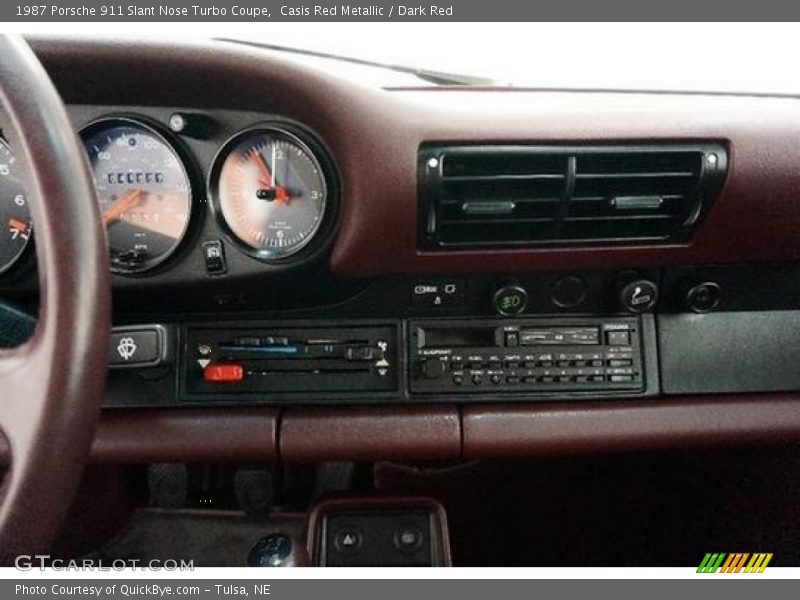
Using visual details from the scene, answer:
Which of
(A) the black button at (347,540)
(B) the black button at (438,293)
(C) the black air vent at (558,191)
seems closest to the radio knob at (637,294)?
(C) the black air vent at (558,191)

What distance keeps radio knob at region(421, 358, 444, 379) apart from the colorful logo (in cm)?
75

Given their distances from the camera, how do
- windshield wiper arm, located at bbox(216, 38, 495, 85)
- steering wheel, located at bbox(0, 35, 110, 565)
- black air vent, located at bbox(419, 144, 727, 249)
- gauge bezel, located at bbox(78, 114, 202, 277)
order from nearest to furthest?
steering wheel, located at bbox(0, 35, 110, 565) < black air vent, located at bbox(419, 144, 727, 249) < gauge bezel, located at bbox(78, 114, 202, 277) < windshield wiper arm, located at bbox(216, 38, 495, 85)

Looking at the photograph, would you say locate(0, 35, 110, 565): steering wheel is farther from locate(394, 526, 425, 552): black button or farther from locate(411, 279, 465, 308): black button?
locate(394, 526, 425, 552): black button

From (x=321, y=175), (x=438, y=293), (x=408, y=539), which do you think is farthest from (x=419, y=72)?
(x=408, y=539)

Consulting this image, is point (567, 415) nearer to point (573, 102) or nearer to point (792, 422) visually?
point (792, 422)

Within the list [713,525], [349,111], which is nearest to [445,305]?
[349,111]

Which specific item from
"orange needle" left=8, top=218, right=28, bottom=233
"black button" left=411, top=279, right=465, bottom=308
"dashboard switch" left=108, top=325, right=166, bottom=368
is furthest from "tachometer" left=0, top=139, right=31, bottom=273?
"black button" left=411, top=279, right=465, bottom=308

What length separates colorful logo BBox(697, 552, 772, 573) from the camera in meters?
1.73

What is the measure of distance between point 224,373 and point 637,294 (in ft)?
2.55

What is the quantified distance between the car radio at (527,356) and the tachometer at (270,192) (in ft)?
0.93

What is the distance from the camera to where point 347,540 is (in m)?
1.62

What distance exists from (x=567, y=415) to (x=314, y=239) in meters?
0.57

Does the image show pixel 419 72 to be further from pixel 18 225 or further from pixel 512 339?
pixel 18 225

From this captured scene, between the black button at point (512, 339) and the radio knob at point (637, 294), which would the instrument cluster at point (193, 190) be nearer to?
the black button at point (512, 339)
